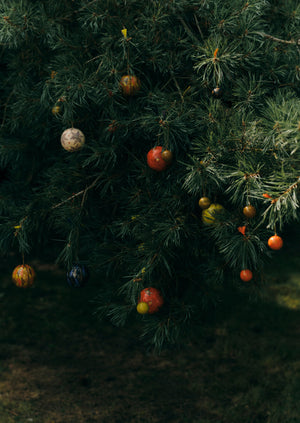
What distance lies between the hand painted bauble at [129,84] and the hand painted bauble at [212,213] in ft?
1.99

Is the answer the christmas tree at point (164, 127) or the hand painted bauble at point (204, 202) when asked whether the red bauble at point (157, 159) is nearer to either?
the christmas tree at point (164, 127)

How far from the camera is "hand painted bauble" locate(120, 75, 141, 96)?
207 centimetres

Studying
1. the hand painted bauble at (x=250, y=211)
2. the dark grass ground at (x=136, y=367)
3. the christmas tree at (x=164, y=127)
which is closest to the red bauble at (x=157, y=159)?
the christmas tree at (x=164, y=127)

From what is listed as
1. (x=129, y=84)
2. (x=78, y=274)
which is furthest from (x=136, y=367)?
(x=129, y=84)

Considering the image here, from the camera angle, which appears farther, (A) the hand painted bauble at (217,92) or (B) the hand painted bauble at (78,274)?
(B) the hand painted bauble at (78,274)

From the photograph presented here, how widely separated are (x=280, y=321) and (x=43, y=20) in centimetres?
274

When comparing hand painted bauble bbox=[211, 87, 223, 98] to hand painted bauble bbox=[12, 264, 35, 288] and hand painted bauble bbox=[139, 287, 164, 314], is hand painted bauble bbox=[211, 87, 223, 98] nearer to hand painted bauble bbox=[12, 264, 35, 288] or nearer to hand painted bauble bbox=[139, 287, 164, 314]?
hand painted bauble bbox=[139, 287, 164, 314]

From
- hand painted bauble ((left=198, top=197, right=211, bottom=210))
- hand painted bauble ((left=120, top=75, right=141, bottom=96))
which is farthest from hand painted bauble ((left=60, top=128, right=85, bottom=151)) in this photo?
hand painted bauble ((left=198, top=197, right=211, bottom=210))

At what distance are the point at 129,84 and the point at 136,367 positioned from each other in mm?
1947

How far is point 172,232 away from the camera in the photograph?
6.81ft

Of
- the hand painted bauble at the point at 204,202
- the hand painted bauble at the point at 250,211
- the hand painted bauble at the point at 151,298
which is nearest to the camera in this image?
the hand painted bauble at the point at 250,211

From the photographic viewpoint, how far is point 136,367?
3.20 m

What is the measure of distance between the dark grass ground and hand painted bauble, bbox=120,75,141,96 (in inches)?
72.1

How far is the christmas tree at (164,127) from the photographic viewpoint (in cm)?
195
